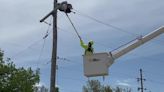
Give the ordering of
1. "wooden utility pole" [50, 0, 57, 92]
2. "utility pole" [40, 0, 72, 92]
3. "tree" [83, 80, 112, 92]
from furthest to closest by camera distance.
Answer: "tree" [83, 80, 112, 92], "wooden utility pole" [50, 0, 57, 92], "utility pole" [40, 0, 72, 92]

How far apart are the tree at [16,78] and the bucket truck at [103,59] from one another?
2293 cm

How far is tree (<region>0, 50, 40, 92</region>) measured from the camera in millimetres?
38469

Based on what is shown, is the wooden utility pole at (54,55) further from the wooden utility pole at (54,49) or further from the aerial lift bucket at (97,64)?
the aerial lift bucket at (97,64)

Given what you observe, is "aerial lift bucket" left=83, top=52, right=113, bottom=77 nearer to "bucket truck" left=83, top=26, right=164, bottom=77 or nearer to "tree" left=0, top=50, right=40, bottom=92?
"bucket truck" left=83, top=26, right=164, bottom=77

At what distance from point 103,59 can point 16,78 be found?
23.8m

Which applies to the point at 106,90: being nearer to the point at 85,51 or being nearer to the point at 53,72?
the point at 53,72

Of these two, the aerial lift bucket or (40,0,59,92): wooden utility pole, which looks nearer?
the aerial lift bucket

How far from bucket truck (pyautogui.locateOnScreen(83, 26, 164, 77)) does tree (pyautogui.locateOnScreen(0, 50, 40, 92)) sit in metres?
22.9

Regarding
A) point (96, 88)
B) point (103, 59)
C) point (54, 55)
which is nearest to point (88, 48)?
point (103, 59)

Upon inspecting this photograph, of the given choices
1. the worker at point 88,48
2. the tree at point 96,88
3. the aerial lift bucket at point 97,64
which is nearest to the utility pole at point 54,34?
the worker at point 88,48

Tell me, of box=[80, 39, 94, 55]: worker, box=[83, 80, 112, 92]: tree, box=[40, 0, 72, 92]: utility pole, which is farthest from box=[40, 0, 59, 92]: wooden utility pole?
box=[83, 80, 112, 92]: tree

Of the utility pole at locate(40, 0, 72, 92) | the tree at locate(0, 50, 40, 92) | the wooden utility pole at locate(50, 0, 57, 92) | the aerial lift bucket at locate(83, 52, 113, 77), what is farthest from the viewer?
the tree at locate(0, 50, 40, 92)

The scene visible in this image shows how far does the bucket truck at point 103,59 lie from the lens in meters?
15.4

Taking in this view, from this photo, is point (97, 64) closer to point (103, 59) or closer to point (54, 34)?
point (103, 59)
